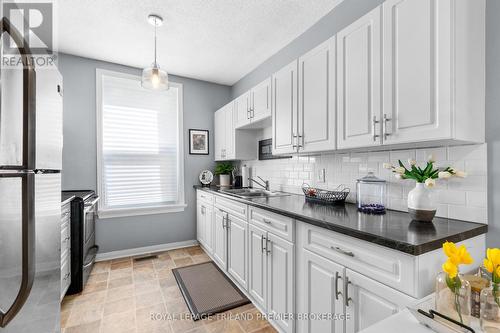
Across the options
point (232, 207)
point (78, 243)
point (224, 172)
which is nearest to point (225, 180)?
point (224, 172)

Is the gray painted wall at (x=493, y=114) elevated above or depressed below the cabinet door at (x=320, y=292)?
above

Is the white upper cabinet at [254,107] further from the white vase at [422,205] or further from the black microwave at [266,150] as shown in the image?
the white vase at [422,205]

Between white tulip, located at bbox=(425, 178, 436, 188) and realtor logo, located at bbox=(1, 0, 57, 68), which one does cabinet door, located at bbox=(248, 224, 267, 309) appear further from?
realtor logo, located at bbox=(1, 0, 57, 68)

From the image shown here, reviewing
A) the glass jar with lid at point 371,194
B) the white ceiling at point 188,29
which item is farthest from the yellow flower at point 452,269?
the white ceiling at point 188,29

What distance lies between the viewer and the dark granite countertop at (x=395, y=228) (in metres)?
0.97

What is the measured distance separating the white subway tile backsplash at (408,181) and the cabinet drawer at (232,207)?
2.32 feet

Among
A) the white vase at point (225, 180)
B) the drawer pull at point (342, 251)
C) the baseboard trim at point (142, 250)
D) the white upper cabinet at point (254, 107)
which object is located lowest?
the baseboard trim at point (142, 250)

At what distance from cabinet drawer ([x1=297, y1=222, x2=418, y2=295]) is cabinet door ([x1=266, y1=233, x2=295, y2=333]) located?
22 centimetres

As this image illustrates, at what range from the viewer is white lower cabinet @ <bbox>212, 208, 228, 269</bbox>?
8.49 feet

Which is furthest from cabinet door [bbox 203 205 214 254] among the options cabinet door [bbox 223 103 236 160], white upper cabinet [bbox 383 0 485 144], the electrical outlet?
white upper cabinet [bbox 383 0 485 144]

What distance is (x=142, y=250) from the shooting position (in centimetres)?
336

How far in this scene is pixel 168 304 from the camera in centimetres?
211

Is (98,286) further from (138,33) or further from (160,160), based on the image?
(138,33)

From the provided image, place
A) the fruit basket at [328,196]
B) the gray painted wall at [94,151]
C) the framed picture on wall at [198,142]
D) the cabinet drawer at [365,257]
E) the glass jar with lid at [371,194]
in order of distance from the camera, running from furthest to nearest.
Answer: the framed picture on wall at [198,142] < the gray painted wall at [94,151] < the fruit basket at [328,196] < the glass jar with lid at [371,194] < the cabinet drawer at [365,257]
